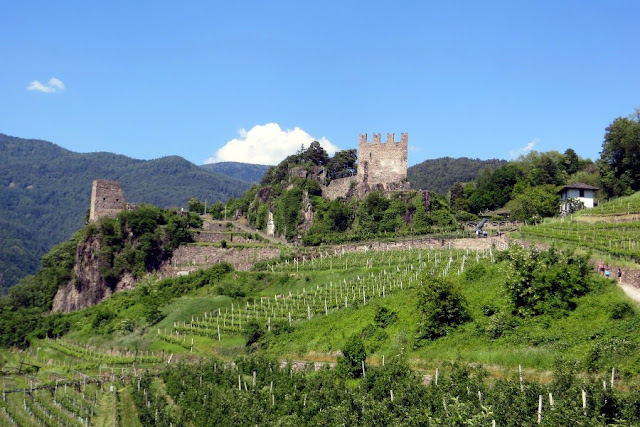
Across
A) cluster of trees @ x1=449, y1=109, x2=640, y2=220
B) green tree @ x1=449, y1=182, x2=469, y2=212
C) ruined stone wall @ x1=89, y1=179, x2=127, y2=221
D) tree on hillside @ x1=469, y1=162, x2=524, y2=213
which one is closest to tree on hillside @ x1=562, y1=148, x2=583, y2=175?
cluster of trees @ x1=449, y1=109, x2=640, y2=220

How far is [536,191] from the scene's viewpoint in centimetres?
5550

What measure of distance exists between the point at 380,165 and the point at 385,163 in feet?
1.51

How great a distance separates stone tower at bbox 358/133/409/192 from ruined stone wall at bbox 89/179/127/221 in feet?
73.5

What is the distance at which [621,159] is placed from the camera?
58.8 meters

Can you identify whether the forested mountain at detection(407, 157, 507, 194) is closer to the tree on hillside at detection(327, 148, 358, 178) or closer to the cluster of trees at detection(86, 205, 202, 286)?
the tree on hillside at detection(327, 148, 358, 178)

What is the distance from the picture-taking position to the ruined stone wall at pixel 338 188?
2532 inches

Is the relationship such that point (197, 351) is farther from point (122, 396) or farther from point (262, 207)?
point (262, 207)

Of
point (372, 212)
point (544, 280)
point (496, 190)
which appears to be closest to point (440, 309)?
point (544, 280)

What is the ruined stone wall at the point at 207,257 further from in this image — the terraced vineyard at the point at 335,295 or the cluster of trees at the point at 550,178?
the cluster of trees at the point at 550,178

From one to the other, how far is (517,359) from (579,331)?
7.70 ft

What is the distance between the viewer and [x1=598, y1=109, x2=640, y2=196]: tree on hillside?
185 ft

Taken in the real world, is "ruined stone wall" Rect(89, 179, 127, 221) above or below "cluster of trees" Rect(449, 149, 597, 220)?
below

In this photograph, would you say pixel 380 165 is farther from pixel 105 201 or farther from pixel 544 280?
pixel 544 280

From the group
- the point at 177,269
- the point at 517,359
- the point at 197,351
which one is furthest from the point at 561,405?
the point at 177,269
